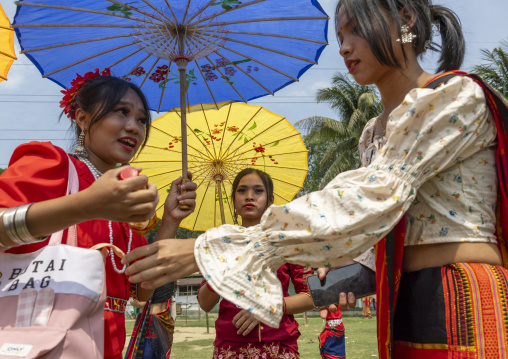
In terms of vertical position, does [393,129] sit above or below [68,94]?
below

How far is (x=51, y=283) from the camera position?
159 cm

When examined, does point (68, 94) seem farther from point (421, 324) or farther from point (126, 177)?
point (421, 324)

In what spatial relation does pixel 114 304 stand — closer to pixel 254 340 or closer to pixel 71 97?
pixel 71 97

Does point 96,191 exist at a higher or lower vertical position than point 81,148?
lower

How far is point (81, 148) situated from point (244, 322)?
5.49 ft

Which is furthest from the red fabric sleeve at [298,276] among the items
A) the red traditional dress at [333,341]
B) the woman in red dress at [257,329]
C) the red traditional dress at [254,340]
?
the red traditional dress at [333,341]

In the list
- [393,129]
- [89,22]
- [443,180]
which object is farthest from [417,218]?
[89,22]

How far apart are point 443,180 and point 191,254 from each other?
94cm

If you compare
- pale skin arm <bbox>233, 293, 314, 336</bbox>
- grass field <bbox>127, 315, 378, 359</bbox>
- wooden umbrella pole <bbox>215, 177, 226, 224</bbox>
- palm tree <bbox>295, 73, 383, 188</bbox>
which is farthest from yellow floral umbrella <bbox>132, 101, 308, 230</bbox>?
palm tree <bbox>295, 73, 383, 188</bbox>

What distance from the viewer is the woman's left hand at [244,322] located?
3332 mm

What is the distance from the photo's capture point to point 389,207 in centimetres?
160

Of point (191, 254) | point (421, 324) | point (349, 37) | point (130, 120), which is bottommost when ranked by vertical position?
point (421, 324)

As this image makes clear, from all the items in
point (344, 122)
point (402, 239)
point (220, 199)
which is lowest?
point (402, 239)

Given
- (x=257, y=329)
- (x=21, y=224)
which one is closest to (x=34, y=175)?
(x=21, y=224)
